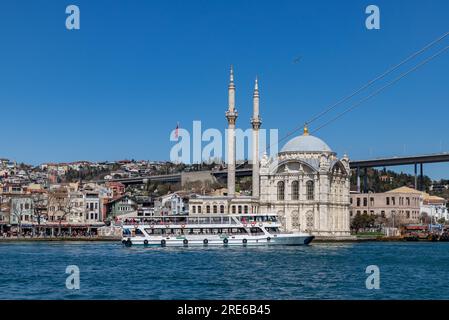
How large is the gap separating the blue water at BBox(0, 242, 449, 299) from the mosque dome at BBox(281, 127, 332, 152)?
93.5 ft

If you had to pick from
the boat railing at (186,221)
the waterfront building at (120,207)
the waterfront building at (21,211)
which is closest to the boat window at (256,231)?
the boat railing at (186,221)

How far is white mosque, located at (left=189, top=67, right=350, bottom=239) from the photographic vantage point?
226ft

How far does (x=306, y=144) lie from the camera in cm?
7144

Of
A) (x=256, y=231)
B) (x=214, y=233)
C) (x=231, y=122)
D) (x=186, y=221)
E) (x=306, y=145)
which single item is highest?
(x=231, y=122)

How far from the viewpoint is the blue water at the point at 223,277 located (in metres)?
24.3

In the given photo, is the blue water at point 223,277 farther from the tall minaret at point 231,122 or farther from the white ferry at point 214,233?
the tall minaret at point 231,122

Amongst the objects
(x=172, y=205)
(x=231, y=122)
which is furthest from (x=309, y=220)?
(x=172, y=205)

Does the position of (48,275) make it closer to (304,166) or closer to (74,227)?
(304,166)

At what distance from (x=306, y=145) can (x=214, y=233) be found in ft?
55.4

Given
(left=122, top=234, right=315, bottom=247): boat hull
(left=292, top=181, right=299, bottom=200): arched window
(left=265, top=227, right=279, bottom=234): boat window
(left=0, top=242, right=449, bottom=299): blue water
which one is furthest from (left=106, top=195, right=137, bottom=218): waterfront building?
(left=0, top=242, right=449, bottom=299): blue water

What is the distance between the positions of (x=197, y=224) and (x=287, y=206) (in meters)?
13.8

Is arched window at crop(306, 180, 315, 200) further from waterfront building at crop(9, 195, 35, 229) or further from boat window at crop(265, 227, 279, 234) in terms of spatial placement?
waterfront building at crop(9, 195, 35, 229)

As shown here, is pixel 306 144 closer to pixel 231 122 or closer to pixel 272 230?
pixel 231 122

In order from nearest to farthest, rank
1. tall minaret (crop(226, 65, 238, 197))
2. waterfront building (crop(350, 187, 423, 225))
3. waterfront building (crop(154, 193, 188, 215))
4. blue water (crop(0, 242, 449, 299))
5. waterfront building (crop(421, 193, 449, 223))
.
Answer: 1. blue water (crop(0, 242, 449, 299))
2. tall minaret (crop(226, 65, 238, 197))
3. waterfront building (crop(154, 193, 188, 215))
4. waterfront building (crop(350, 187, 423, 225))
5. waterfront building (crop(421, 193, 449, 223))
